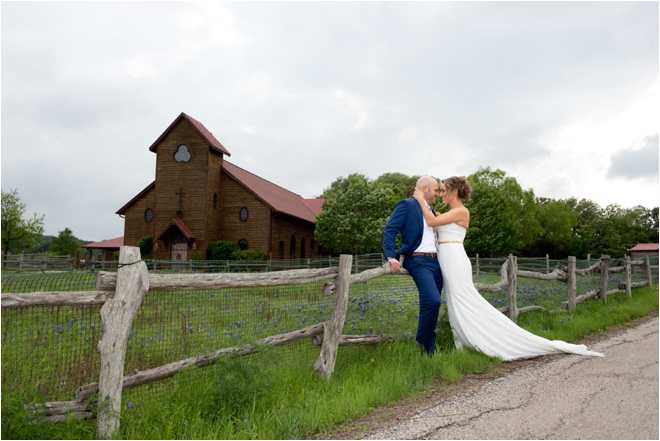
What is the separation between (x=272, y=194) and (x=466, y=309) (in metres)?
36.7

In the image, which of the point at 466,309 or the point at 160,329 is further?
the point at 466,309

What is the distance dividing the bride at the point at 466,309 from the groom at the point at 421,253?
6.7 inches

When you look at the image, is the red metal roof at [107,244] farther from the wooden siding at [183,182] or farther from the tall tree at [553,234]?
the tall tree at [553,234]

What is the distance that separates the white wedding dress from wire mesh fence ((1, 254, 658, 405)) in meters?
0.85

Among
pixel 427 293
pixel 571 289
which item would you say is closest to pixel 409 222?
pixel 427 293

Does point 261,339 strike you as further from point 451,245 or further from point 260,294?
point 451,245

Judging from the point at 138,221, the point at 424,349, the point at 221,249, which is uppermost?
the point at 138,221

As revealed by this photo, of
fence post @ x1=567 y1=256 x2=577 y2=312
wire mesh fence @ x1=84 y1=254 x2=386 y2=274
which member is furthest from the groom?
wire mesh fence @ x1=84 y1=254 x2=386 y2=274

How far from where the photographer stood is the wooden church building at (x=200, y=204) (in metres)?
35.6

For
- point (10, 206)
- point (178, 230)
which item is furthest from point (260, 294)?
point (10, 206)

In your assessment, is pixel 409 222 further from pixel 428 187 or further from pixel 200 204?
pixel 200 204

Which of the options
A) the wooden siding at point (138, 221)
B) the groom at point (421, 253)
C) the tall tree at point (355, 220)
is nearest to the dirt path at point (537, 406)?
the groom at point (421, 253)

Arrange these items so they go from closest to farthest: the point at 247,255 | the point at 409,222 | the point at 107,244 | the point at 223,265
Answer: the point at 409,222
the point at 223,265
the point at 247,255
the point at 107,244

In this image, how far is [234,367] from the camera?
4.37 meters
